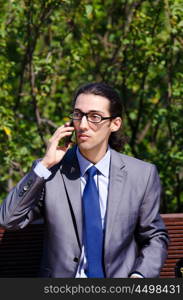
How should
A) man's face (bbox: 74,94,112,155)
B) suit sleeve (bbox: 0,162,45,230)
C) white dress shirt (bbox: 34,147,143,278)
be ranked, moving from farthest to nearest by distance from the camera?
white dress shirt (bbox: 34,147,143,278) < man's face (bbox: 74,94,112,155) < suit sleeve (bbox: 0,162,45,230)

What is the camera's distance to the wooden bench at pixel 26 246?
4.62 m

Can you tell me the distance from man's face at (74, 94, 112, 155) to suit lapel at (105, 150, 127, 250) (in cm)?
18

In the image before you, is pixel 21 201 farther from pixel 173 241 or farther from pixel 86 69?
pixel 86 69

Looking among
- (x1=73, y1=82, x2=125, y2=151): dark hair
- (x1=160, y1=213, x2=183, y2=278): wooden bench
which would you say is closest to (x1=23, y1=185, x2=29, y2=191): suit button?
(x1=73, y1=82, x2=125, y2=151): dark hair

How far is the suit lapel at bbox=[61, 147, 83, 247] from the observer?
395 centimetres

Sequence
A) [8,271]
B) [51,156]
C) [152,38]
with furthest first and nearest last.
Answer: [152,38]
[8,271]
[51,156]

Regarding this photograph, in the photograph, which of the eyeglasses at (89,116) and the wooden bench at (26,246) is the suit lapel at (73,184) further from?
the wooden bench at (26,246)

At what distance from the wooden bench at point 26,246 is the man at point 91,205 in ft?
1.94

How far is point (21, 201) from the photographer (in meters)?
3.83

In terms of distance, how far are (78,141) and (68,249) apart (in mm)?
599

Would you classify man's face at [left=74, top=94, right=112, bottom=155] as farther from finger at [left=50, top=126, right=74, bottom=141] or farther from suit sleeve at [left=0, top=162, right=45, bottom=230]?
suit sleeve at [left=0, top=162, right=45, bottom=230]

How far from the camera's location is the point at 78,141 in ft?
13.0

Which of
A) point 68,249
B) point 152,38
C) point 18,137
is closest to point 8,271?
point 68,249

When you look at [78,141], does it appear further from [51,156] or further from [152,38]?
[152,38]
